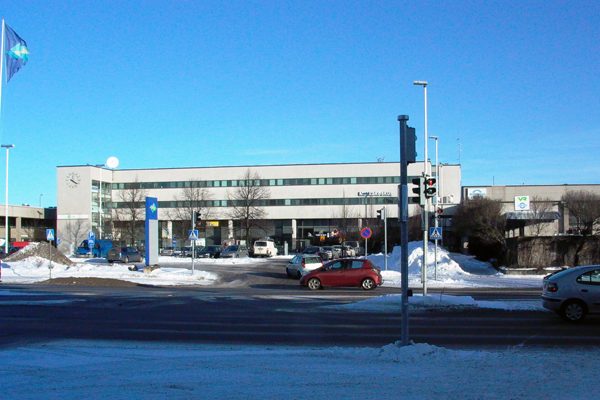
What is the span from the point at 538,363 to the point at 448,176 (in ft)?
248

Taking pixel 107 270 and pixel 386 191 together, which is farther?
pixel 386 191

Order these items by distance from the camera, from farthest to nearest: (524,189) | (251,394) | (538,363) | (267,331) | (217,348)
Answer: (524,189), (267,331), (217,348), (538,363), (251,394)

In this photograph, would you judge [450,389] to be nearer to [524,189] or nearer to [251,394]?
[251,394]

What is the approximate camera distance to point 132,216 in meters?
72.4

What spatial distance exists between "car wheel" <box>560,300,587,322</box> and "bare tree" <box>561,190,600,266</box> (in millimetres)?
23237

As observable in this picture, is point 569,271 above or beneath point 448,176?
beneath

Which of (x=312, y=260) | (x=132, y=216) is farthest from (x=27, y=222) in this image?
(x=312, y=260)

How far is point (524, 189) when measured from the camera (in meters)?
70.7

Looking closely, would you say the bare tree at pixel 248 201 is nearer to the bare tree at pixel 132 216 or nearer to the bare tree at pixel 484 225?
the bare tree at pixel 132 216

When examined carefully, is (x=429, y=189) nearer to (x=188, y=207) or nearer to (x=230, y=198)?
(x=188, y=207)

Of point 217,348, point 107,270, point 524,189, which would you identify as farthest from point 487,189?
point 217,348

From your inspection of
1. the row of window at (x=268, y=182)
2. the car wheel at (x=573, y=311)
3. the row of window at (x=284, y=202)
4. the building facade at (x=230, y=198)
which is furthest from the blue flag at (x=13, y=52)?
the row of window at (x=284, y=202)

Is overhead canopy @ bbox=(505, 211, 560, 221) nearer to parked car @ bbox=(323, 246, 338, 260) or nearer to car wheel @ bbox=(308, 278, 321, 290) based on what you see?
parked car @ bbox=(323, 246, 338, 260)

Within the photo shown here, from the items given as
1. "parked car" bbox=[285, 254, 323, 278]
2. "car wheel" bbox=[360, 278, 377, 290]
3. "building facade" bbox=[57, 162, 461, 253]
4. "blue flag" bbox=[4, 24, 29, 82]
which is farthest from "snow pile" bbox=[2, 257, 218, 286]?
"building facade" bbox=[57, 162, 461, 253]
